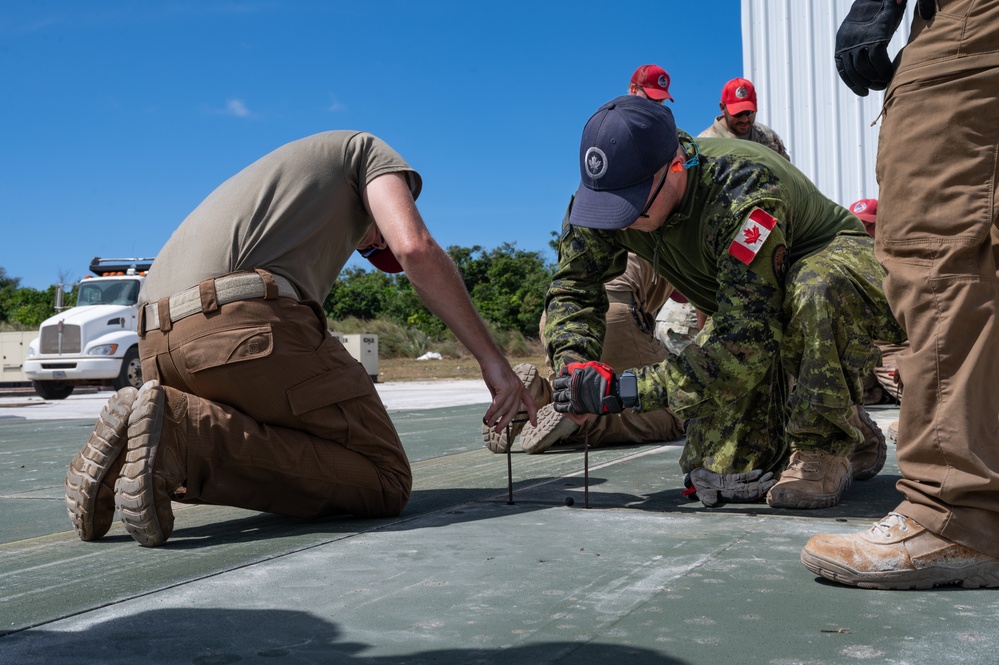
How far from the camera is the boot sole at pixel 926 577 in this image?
5.56ft

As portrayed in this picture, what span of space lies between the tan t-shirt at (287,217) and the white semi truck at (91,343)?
1197 cm

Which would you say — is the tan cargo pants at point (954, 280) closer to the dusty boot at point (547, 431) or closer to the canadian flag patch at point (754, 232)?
the canadian flag patch at point (754, 232)

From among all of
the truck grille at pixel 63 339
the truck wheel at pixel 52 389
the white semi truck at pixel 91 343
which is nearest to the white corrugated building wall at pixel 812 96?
the white semi truck at pixel 91 343

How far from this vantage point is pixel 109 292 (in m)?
15.0

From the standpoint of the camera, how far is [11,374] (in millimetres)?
17156

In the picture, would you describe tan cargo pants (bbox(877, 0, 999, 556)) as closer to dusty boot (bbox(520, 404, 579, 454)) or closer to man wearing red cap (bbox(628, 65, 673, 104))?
dusty boot (bbox(520, 404, 579, 454))

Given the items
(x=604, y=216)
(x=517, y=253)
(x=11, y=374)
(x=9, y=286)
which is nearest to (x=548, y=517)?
(x=604, y=216)

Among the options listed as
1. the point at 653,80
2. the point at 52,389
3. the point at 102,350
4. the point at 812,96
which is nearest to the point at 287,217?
the point at 653,80

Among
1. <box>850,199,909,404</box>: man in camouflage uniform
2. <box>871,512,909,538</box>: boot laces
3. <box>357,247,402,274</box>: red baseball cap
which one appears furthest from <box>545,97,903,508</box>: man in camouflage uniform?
<box>850,199,909,404</box>: man in camouflage uniform

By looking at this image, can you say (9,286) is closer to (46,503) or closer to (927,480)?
(46,503)

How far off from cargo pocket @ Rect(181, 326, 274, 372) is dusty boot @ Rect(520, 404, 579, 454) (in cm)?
188

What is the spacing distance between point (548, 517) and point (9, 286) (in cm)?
3663

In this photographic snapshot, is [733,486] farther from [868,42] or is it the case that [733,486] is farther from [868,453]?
[868,42]

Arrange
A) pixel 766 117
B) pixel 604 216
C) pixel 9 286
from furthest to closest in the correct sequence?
pixel 9 286 → pixel 766 117 → pixel 604 216
